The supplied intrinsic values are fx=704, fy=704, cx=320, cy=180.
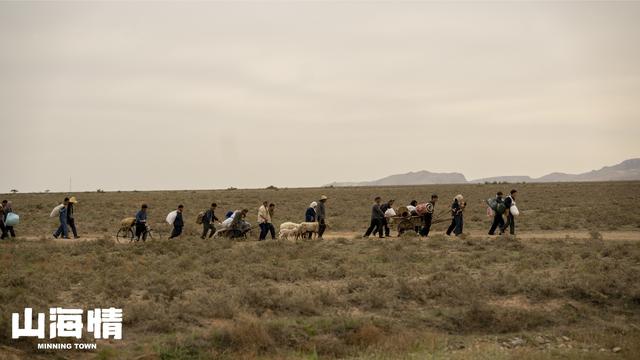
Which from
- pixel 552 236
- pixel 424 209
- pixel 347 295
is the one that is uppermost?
pixel 424 209

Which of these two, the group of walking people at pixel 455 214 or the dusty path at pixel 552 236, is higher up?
the group of walking people at pixel 455 214

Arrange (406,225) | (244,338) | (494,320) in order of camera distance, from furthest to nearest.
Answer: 1. (406,225)
2. (494,320)
3. (244,338)

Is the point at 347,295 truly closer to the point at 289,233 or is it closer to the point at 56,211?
the point at 289,233

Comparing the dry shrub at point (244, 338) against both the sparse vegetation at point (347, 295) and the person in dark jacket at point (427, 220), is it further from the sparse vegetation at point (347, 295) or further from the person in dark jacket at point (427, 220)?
the person in dark jacket at point (427, 220)

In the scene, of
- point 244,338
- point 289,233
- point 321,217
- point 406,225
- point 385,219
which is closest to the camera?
point 244,338

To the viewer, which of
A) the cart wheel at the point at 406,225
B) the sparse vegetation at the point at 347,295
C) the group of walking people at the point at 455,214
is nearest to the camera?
the sparse vegetation at the point at 347,295

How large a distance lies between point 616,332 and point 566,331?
3.71 ft

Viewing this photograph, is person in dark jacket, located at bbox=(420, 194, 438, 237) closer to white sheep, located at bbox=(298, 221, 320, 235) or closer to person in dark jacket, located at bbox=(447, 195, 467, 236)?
person in dark jacket, located at bbox=(447, 195, 467, 236)

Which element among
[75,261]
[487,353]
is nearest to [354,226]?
[75,261]

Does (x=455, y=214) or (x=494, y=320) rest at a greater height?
(x=455, y=214)

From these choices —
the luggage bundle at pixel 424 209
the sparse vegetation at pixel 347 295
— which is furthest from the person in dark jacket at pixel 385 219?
the sparse vegetation at pixel 347 295

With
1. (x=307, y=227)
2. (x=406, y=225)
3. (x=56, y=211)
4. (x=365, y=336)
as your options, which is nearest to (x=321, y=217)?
(x=307, y=227)

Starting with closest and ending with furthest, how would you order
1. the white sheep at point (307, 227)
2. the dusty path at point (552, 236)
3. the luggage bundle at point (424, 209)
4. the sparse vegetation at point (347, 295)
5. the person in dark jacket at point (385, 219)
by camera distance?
the sparse vegetation at point (347, 295) < the white sheep at point (307, 227) < the luggage bundle at point (424, 209) < the dusty path at point (552, 236) < the person in dark jacket at point (385, 219)

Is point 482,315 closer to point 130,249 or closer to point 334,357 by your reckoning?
point 334,357
